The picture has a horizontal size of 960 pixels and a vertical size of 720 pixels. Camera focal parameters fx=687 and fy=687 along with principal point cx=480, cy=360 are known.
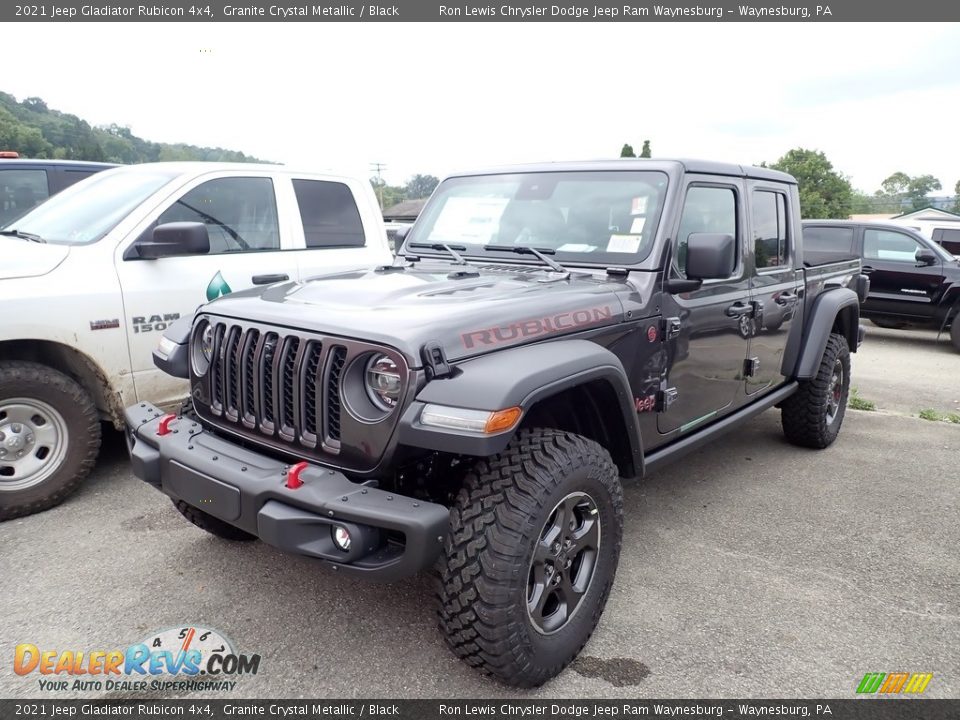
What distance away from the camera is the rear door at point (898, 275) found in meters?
9.92

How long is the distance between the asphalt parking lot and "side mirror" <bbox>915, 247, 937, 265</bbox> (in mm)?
6569

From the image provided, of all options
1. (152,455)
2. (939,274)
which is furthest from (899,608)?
(939,274)

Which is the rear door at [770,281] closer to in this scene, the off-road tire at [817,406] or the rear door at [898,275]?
the off-road tire at [817,406]

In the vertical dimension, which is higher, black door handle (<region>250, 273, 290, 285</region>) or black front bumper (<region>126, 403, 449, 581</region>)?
black door handle (<region>250, 273, 290, 285</region>)

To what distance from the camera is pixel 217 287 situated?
4434 millimetres

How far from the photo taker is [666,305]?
3254mm

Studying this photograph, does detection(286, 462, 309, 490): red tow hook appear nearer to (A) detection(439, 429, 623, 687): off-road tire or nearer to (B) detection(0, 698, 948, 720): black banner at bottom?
(A) detection(439, 429, 623, 687): off-road tire

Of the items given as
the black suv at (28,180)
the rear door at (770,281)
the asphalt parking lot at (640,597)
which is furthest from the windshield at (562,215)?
the black suv at (28,180)

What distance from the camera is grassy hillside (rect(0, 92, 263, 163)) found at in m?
9.08

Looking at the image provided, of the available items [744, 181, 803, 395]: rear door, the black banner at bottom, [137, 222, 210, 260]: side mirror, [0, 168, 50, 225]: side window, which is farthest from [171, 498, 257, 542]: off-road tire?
[0, 168, 50, 225]: side window

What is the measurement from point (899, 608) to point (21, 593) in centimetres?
389

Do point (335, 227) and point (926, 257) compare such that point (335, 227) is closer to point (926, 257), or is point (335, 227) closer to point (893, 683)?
point (893, 683)

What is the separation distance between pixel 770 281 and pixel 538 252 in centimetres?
166

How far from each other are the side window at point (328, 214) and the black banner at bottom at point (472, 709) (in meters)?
3.36
